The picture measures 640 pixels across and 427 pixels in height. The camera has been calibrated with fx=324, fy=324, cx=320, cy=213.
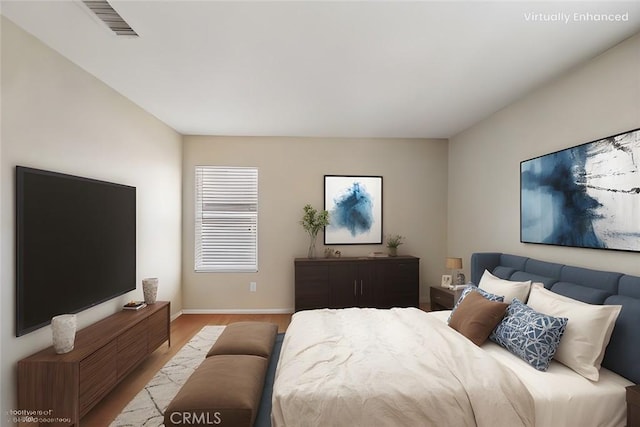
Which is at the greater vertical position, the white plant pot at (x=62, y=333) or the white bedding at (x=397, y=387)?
the white plant pot at (x=62, y=333)

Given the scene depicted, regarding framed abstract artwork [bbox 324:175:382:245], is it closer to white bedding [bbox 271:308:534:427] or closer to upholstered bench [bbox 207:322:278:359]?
upholstered bench [bbox 207:322:278:359]

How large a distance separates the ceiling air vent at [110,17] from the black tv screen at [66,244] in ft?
3.65

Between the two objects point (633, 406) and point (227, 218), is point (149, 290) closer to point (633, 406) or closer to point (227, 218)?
point (227, 218)

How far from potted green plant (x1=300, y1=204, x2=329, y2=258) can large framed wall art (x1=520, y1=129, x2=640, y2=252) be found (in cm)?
258

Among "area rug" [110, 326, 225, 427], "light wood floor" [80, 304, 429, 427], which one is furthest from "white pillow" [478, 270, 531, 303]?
"area rug" [110, 326, 225, 427]

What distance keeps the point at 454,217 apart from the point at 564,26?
317 centimetres

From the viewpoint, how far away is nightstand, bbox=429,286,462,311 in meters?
3.84

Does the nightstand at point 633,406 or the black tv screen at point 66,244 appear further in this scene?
the black tv screen at point 66,244

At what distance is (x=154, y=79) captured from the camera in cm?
→ 298

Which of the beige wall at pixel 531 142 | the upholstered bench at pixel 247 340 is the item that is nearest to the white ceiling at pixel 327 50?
the beige wall at pixel 531 142

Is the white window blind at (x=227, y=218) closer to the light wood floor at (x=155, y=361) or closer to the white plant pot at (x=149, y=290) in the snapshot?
the light wood floor at (x=155, y=361)

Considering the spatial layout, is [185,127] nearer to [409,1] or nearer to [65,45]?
[65,45]

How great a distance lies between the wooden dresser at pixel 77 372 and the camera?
6.82ft

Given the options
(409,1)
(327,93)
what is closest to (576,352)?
(409,1)
